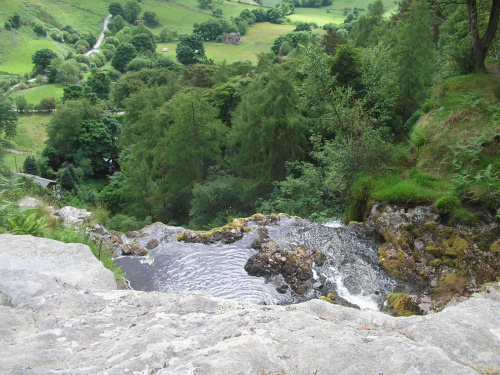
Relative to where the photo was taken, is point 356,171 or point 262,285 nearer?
point 262,285

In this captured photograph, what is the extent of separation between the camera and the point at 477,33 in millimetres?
15844

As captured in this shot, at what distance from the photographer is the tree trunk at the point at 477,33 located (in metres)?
15.2

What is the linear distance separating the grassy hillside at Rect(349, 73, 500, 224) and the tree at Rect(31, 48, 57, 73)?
99852 mm

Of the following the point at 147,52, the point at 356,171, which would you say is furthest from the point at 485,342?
the point at 147,52

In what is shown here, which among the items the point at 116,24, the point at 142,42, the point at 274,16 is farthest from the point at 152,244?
the point at 274,16

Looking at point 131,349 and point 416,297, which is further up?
point 131,349

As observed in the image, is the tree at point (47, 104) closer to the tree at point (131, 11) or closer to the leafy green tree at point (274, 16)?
the tree at point (131, 11)

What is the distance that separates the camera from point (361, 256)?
12.2 metres

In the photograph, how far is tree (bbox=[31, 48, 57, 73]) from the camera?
92000 mm

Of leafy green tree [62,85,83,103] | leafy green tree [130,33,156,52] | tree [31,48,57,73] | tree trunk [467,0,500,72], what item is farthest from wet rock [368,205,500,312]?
leafy green tree [130,33,156,52]

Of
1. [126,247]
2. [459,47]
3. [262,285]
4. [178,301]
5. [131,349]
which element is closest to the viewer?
[131,349]

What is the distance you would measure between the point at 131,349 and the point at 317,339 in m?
2.41

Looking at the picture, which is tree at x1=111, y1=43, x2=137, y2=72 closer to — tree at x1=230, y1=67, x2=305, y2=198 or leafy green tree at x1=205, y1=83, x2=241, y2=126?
leafy green tree at x1=205, y1=83, x2=241, y2=126

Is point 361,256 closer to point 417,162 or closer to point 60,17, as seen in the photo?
point 417,162
